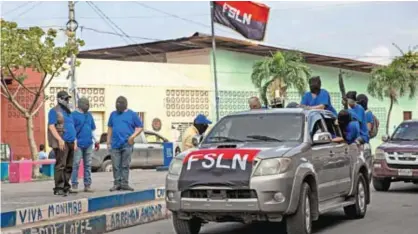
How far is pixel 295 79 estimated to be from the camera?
34812mm

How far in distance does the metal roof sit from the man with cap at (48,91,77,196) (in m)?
21.1

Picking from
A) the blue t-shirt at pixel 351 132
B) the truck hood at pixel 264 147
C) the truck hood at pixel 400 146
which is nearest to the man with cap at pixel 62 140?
the truck hood at pixel 264 147

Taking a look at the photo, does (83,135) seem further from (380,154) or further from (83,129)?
(380,154)

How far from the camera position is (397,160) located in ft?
52.9

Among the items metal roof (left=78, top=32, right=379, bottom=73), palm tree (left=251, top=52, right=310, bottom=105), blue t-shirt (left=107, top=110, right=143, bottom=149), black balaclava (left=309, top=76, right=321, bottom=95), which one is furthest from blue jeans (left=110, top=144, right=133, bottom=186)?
palm tree (left=251, top=52, right=310, bottom=105)

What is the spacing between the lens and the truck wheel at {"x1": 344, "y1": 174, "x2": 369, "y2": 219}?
1145 centimetres

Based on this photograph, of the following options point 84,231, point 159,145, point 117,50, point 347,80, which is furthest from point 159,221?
point 347,80

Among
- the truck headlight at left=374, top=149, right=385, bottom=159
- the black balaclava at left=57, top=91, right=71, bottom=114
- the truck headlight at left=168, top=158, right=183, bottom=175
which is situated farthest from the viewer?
the truck headlight at left=374, top=149, right=385, bottom=159

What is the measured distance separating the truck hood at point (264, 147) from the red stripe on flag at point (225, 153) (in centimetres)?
9

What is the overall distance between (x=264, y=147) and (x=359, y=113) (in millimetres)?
5122

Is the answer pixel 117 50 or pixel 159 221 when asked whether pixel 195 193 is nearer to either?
pixel 159 221

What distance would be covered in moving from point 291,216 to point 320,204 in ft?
3.51

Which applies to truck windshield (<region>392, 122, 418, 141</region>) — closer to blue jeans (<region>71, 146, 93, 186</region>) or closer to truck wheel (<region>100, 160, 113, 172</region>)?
blue jeans (<region>71, 146, 93, 186</region>)

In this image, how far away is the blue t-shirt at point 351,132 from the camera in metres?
11.8
